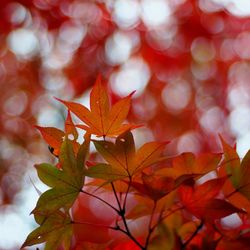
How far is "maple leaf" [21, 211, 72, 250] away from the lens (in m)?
0.59

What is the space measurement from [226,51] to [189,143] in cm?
82

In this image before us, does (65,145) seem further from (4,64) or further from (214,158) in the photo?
(4,64)

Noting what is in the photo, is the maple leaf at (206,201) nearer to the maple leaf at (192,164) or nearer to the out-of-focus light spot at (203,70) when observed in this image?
the maple leaf at (192,164)

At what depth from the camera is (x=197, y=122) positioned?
132 inches

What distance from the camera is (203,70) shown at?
3.57 meters


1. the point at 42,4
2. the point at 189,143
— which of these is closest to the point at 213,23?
the point at 189,143

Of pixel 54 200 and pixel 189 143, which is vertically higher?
pixel 189 143

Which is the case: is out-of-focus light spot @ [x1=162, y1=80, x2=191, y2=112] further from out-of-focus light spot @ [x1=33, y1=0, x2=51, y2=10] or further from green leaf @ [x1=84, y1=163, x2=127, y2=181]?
green leaf @ [x1=84, y1=163, x2=127, y2=181]

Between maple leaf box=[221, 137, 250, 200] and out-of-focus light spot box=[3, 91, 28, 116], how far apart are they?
Answer: 8.59ft

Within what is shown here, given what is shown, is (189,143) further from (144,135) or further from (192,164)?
(192,164)

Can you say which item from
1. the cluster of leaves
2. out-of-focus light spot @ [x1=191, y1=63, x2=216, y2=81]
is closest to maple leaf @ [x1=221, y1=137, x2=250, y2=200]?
the cluster of leaves

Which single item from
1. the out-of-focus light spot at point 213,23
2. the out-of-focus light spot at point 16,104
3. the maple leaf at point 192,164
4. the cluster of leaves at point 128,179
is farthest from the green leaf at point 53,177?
the out-of-focus light spot at point 213,23

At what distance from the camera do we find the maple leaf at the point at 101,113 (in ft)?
2.01

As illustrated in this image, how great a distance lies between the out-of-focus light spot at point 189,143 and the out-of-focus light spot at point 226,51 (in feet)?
2.16
